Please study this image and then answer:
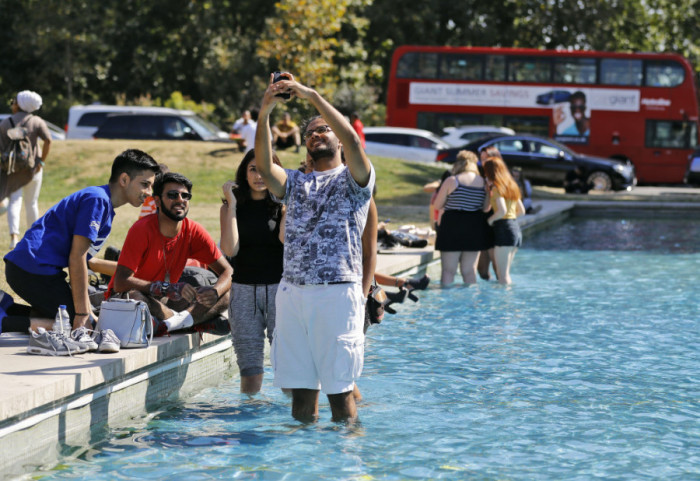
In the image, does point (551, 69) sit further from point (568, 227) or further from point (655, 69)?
point (568, 227)

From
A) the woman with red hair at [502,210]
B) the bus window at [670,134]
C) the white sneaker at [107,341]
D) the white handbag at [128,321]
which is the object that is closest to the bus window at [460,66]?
the bus window at [670,134]

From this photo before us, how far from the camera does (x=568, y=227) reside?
20.7m

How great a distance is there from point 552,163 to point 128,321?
23270 millimetres

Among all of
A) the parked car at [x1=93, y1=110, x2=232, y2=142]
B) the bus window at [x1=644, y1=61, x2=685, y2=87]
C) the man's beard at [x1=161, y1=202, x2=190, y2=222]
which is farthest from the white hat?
the bus window at [x1=644, y1=61, x2=685, y2=87]

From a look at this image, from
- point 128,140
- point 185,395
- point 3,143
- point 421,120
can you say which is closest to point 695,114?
point 421,120

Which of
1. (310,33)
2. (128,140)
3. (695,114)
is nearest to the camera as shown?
(128,140)

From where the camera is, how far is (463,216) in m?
11.6

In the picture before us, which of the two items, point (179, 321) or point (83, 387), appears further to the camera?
point (179, 321)

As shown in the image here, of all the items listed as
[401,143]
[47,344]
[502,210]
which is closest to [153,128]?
[401,143]

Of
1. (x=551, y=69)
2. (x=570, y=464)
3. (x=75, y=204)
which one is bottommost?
Result: (x=570, y=464)

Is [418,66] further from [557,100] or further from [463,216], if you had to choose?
[463,216]

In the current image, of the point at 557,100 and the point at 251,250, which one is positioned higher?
the point at 557,100

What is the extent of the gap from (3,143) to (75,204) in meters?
5.94

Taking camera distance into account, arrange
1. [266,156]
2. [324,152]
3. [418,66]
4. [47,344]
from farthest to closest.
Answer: [418,66] → [47,344] → [324,152] → [266,156]
